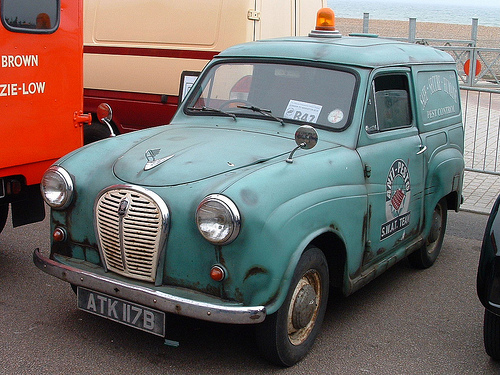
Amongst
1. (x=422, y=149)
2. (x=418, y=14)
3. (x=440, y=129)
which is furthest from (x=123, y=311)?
(x=418, y=14)

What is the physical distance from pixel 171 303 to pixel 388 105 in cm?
238

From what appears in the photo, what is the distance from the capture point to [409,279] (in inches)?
221

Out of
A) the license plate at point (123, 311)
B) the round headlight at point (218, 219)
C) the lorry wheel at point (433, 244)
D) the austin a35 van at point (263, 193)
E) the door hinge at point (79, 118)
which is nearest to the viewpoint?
the round headlight at point (218, 219)

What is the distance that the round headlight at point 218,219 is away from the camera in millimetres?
3424

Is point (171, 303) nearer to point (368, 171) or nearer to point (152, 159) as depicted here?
point (152, 159)

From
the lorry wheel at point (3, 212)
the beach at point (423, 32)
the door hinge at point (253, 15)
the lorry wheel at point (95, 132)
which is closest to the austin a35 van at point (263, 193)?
the lorry wheel at point (3, 212)

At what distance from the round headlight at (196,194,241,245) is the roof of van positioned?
1780 mm

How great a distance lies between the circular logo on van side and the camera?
4688 millimetres

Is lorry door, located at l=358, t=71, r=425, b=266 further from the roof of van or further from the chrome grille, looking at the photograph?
the chrome grille

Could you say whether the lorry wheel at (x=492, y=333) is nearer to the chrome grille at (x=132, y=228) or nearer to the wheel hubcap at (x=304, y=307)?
the wheel hubcap at (x=304, y=307)

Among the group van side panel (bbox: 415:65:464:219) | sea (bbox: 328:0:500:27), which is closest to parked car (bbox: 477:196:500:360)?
van side panel (bbox: 415:65:464:219)

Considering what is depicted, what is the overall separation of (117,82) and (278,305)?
542 centimetres

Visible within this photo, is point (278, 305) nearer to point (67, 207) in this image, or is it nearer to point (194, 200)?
point (194, 200)

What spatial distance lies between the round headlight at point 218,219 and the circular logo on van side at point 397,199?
156 cm
